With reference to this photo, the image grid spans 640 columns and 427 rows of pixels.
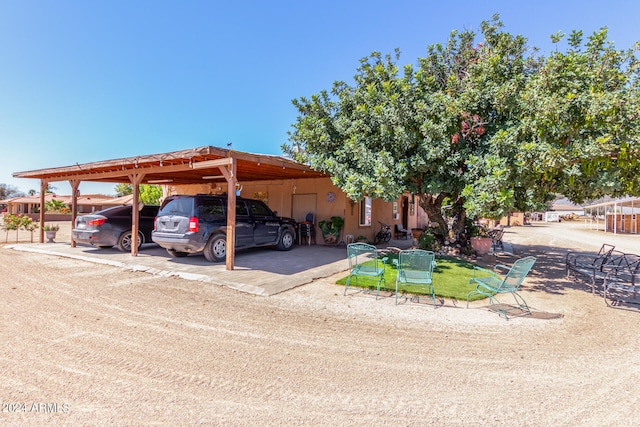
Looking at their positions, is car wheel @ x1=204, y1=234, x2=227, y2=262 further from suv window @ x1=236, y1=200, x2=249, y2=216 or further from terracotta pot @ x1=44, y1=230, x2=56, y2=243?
terracotta pot @ x1=44, y1=230, x2=56, y2=243

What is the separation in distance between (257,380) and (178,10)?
12928 millimetres

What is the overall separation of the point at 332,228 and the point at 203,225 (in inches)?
214

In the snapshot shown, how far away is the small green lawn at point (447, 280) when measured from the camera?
20.6 feet

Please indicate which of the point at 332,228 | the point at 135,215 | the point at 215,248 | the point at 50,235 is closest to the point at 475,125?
the point at 332,228

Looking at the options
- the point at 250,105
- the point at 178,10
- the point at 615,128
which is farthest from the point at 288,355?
the point at 250,105

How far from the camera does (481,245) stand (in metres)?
10.7

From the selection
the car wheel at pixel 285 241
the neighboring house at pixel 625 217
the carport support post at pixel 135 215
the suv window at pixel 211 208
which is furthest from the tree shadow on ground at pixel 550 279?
the neighboring house at pixel 625 217

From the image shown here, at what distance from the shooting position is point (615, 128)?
17.5 ft

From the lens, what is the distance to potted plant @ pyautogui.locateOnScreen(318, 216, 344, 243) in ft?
40.7

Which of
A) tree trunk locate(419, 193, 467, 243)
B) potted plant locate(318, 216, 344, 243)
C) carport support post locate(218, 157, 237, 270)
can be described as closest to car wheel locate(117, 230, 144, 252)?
carport support post locate(218, 157, 237, 270)

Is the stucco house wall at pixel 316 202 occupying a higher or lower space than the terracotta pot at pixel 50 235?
higher

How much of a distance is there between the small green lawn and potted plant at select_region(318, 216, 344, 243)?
11.4 feet

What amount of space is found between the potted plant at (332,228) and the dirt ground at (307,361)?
6.44 m

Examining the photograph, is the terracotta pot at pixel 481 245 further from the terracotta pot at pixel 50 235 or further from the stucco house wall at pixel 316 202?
the terracotta pot at pixel 50 235
